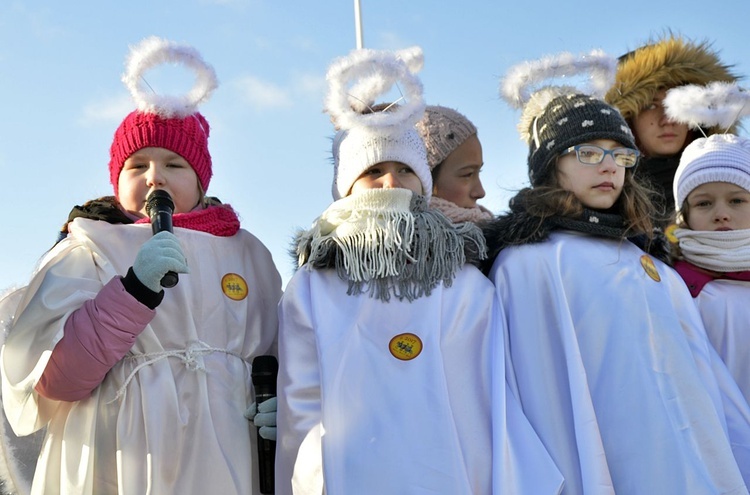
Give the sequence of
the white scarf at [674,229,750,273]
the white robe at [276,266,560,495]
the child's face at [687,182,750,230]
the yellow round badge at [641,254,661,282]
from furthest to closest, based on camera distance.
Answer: the child's face at [687,182,750,230] → the white scarf at [674,229,750,273] → the yellow round badge at [641,254,661,282] → the white robe at [276,266,560,495]

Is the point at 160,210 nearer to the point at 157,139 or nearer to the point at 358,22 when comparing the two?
the point at 157,139

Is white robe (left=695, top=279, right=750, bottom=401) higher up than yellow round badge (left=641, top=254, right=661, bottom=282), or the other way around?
yellow round badge (left=641, top=254, right=661, bottom=282)

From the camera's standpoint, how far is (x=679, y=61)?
577cm

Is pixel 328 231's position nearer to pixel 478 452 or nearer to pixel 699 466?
pixel 478 452

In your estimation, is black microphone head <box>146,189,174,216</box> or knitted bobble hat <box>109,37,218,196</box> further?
knitted bobble hat <box>109,37,218,196</box>

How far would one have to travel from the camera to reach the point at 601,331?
3.72m

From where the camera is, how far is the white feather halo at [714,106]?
4848 mm

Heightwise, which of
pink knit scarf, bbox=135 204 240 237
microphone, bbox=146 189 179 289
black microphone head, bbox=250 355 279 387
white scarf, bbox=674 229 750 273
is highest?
pink knit scarf, bbox=135 204 240 237

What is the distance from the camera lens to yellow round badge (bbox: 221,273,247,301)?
403 cm

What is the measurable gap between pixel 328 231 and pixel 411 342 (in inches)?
23.4

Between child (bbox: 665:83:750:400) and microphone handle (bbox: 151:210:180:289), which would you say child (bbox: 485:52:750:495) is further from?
microphone handle (bbox: 151:210:180:289)

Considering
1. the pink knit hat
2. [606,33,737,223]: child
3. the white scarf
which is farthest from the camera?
[606,33,737,223]: child

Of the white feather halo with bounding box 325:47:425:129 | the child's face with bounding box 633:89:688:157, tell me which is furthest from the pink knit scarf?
the child's face with bounding box 633:89:688:157

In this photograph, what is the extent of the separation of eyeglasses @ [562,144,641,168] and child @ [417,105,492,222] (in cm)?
96
